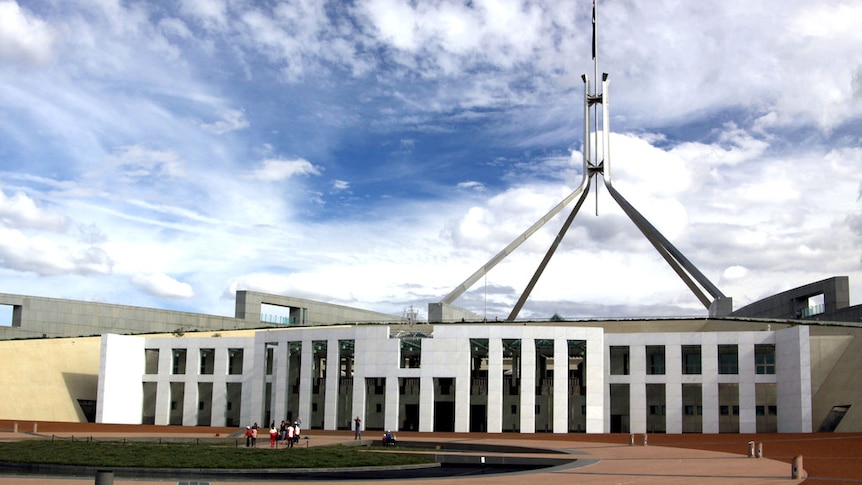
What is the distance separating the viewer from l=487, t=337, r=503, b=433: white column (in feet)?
180

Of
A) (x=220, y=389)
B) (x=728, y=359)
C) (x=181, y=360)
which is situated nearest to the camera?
(x=728, y=359)

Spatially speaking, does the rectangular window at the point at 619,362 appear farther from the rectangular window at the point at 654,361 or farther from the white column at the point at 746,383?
the white column at the point at 746,383

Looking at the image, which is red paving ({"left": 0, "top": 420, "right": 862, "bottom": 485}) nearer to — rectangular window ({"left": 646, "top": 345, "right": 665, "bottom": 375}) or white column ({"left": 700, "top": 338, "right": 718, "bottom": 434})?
white column ({"left": 700, "top": 338, "right": 718, "bottom": 434})

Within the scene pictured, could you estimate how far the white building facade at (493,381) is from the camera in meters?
55.1

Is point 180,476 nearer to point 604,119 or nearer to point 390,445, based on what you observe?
point 390,445

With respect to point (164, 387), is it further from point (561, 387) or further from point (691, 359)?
point (691, 359)

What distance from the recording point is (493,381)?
182 feet

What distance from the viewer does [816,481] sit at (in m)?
24.6

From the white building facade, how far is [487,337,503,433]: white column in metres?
0.07

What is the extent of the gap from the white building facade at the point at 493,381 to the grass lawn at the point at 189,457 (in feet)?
63.3

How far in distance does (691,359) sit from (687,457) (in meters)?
25.5

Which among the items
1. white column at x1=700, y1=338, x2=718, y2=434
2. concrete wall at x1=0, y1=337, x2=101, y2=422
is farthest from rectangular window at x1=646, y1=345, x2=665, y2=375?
concrete wall at x1=0, y1=337, x2=101, y2=422

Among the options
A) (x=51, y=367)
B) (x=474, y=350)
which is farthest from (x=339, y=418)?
(x=51, y=367)

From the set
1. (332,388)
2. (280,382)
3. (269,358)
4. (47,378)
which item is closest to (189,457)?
(332,388)
